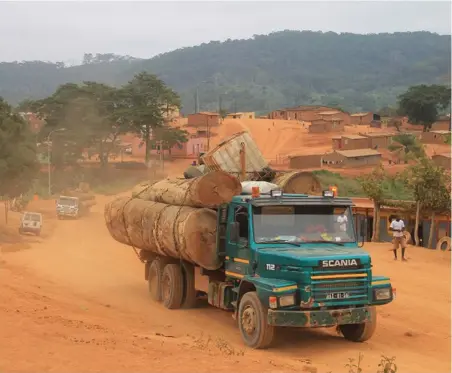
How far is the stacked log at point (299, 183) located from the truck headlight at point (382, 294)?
12.9 ft

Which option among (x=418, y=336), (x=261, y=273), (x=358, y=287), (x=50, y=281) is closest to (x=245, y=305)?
(x=261, y=273)

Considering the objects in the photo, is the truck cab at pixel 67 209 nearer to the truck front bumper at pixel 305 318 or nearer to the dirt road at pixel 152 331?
the dirt road at pixel 152 331

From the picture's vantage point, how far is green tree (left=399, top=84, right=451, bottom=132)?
3861 inches

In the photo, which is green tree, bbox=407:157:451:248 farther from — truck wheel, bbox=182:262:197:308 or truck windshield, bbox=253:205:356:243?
truck windshield, bbox=253:205:356:243

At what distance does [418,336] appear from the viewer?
527 inches

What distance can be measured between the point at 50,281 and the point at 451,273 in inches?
481

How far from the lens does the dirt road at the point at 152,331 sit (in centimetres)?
923

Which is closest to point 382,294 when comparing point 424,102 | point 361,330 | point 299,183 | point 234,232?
point 361,330

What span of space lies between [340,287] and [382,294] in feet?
2.99

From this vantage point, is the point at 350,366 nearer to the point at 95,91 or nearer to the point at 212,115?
the point at 95,91

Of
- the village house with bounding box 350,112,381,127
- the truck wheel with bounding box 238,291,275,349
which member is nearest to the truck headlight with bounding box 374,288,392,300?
the truck wheel with bounding box 238,291,275,349

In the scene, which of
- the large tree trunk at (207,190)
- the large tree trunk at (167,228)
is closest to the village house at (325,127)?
the large tree trunk at (167,228)

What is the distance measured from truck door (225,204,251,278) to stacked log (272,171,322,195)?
2.59 m

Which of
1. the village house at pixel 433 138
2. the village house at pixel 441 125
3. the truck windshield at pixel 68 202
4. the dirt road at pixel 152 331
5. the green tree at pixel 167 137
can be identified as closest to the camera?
the dirt road at pixel 152 331
